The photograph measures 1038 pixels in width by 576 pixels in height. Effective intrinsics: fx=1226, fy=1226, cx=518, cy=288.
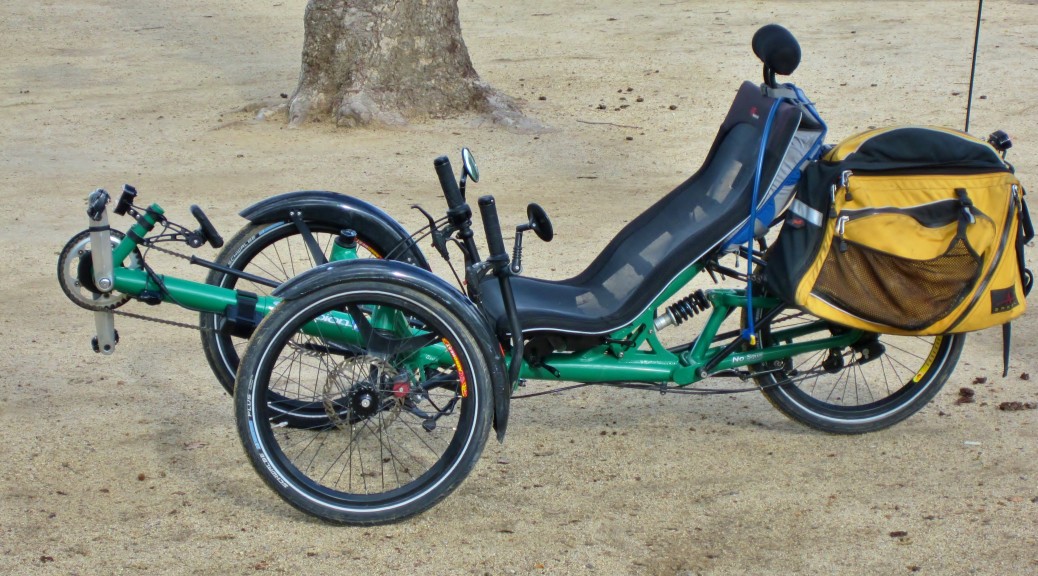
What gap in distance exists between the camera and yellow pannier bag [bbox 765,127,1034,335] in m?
3.68


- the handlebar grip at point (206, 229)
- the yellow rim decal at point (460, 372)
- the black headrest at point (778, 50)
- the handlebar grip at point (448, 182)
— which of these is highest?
the black headrest at point (778, 50)

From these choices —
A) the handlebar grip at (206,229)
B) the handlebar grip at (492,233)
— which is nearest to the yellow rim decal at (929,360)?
the handlebar grip at (492,233)

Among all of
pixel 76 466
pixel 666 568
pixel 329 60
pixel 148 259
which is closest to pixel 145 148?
pixel 329 60

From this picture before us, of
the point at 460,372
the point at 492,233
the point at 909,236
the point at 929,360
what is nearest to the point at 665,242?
the point at 492,233

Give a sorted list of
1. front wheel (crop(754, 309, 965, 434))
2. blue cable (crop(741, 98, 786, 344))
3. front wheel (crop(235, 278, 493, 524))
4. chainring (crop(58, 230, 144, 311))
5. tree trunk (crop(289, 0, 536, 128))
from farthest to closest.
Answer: tree trunk (crop(289, 0, 536, 128))
front wheel (crop(754, 309, 965, 434))
blue cable (crop(741, 98, 786, 344))
chainring (crop(58, 230, 144, 311))
front wheel (crop(235, 278, 493, 524))

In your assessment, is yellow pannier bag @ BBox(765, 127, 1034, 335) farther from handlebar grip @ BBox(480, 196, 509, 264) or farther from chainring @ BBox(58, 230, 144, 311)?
chainring @ BBox(58, 230, 144, 311)

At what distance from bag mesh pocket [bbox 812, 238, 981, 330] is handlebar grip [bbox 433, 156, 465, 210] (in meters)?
1.12

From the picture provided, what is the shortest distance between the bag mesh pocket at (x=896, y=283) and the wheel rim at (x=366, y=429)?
116 centimetres

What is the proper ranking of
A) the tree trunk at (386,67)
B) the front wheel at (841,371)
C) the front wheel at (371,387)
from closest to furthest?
the front wheel at (371,387) → the front wheel at (841,371) → the tree trunk at (386,67)

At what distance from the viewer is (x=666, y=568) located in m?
3.42

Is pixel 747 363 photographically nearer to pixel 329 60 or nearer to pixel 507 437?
pixel 507 437

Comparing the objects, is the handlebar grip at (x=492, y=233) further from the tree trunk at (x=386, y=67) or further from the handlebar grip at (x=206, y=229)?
the tree trunk at (x=386, y=67)

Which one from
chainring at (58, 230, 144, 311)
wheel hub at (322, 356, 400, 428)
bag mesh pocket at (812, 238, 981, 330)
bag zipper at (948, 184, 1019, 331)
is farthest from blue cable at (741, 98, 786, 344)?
chainring at (58, 230, 144, 311)

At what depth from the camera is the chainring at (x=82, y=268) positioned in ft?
11.9
